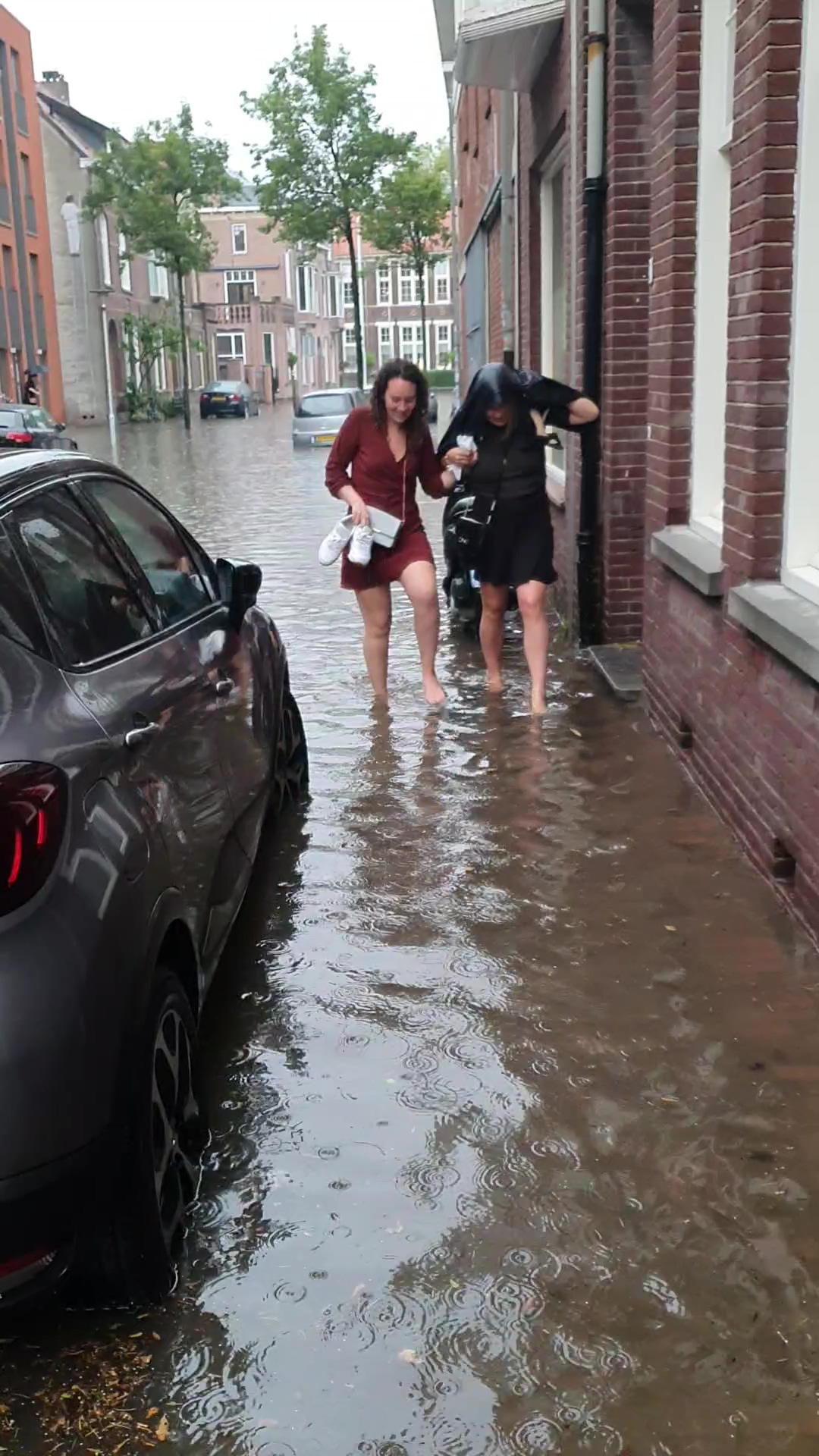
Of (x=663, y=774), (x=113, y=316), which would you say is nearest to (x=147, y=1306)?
(x=663, y=774)

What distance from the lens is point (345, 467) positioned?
7.71 meters

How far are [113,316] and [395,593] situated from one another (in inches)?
1887

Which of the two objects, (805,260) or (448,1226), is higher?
(805,260)

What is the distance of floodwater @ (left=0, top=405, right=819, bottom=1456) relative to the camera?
2.66m

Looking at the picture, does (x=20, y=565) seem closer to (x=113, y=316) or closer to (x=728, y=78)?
(x=728, y=78)

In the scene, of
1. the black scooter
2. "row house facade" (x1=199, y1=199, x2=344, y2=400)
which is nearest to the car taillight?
the black scooter

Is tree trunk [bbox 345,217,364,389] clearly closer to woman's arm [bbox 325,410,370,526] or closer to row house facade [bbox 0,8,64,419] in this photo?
row house facade [bbox 0,8,64,419]

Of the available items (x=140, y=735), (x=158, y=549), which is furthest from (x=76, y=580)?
(x=158, y=549)

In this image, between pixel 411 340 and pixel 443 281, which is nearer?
pixel 443 281

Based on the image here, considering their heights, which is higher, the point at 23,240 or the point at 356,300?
the point at 23,240

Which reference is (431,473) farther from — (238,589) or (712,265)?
(238,589)

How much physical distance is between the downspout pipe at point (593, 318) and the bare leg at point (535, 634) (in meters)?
1.56

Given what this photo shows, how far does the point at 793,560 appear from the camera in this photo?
16.6 feet

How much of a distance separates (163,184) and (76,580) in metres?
49.0
